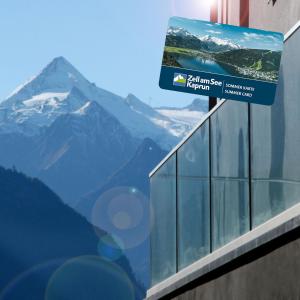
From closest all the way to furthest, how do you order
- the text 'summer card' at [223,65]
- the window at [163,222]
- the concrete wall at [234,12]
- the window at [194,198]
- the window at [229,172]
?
the text 'summer card' at [223,65]
the window at [229,172]
the window at [194,198]
the window at [163,222]
the concrete wall at [234,12]

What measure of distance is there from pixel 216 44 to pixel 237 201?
9.98 feet

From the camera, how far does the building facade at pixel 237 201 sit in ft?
30.1

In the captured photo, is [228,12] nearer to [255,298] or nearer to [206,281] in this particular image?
[206,281]

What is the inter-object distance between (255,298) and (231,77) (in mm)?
2748

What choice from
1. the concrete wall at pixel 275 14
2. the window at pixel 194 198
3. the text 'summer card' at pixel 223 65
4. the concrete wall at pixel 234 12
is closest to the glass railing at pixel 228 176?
the window at pixel 194 198

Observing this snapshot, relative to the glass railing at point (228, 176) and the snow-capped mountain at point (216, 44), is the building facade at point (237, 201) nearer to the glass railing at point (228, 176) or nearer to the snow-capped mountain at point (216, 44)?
the glass railing at point (228, 176)

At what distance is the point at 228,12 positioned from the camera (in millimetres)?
24406

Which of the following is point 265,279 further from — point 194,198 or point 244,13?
point 244,13

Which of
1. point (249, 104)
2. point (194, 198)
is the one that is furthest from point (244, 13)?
point (249, 104)

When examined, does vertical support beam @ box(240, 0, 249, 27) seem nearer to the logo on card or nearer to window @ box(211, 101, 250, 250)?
window @ box(211, 101, 250, 250)

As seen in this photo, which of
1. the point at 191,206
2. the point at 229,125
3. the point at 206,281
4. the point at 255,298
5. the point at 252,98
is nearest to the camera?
the point at 252,98

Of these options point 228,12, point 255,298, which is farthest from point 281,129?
point 228,12

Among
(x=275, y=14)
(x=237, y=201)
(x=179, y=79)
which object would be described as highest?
(x=179, y=79)

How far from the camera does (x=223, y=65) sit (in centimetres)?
923
